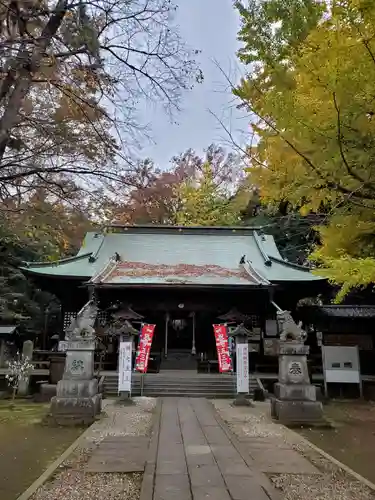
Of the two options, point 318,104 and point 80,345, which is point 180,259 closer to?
point 80,345

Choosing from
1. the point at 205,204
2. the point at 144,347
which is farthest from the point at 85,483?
the point at 205,204

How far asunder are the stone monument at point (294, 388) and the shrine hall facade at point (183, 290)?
6.58 meters

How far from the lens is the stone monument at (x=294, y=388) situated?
31.5 ft

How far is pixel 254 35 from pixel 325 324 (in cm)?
1659

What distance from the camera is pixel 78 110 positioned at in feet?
16.8

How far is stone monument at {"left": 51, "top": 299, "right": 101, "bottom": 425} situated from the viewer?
9.64 m

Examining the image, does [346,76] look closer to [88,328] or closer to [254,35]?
[254,35]

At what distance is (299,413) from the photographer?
9.61m

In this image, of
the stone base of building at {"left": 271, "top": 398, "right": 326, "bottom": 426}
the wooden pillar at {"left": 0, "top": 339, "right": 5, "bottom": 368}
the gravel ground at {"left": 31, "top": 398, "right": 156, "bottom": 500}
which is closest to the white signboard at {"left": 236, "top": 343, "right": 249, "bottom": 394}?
the stone base of building at {"left": 271, "top": 398, "right": 326, "bottom": 426}

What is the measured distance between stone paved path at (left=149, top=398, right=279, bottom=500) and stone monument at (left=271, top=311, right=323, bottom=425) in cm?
153

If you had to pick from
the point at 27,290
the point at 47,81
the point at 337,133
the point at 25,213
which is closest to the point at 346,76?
the point at 337,133

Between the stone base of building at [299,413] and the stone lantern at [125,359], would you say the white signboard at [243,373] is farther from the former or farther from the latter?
the stone lantern at [125,359]

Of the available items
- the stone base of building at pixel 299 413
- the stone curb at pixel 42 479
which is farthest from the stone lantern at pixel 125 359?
the stone curb at pixel 42 479

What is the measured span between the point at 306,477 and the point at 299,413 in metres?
4.31
